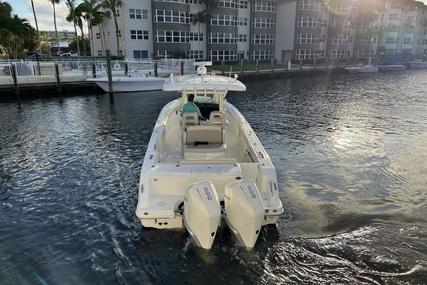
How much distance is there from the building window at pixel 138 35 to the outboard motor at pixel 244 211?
133 ft

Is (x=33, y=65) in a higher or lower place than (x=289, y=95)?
higher

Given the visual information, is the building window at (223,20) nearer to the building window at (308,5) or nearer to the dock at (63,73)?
the building window at (308,5)

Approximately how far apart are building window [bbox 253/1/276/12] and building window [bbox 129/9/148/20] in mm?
19451

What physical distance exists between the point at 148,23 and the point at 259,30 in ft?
66.1

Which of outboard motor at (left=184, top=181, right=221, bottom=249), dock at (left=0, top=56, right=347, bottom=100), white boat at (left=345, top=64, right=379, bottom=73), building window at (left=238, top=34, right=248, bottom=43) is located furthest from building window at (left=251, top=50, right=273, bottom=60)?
outboard motor at (left=184, top=181, right=221, bottom=249)

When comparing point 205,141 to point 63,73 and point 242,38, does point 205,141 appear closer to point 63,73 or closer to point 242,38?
point 63,73

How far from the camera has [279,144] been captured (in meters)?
14.0

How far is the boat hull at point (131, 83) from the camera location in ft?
90.1

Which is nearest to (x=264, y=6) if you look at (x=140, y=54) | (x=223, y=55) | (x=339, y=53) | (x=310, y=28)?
(x=310, y=28)

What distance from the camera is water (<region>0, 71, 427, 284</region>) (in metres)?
5.75

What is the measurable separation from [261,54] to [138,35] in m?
22.7

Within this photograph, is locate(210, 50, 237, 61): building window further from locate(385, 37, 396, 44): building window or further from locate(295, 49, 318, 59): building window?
locate(385, 37, 396, 44): building window

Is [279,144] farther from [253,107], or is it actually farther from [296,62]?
[296,62]

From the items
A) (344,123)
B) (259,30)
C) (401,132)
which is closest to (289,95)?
(344,123)
